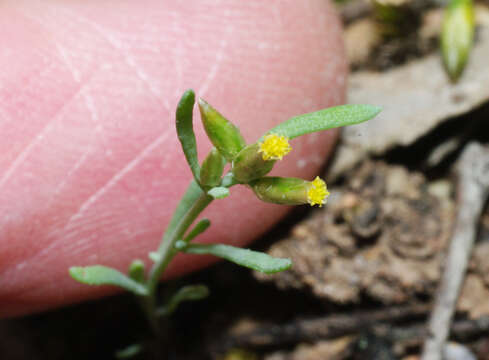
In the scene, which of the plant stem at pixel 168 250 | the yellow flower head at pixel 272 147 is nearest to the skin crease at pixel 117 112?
the plant stem at pixel 168 250

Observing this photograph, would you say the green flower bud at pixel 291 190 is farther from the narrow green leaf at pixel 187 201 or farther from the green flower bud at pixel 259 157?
the narrow green leaf at pixel 187 201

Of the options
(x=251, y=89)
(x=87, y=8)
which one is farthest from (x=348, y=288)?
(x=87, y=8)

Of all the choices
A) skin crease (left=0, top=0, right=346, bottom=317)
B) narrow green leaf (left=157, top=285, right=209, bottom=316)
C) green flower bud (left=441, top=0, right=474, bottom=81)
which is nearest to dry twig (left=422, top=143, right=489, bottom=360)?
green flower bud (left=441, top=0, right=474, bottom=81)

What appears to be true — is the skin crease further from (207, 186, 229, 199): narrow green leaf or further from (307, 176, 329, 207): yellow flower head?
(307, 176, 329, 207): yellow flower head

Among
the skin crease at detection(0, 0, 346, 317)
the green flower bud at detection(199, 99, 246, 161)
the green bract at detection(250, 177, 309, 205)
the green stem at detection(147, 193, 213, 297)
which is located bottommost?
the green bract at detection(250, 177, 309, 205)

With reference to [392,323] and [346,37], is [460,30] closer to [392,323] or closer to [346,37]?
[346,37]

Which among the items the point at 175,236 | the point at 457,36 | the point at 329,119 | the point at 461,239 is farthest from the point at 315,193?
→ the point at 457,36
